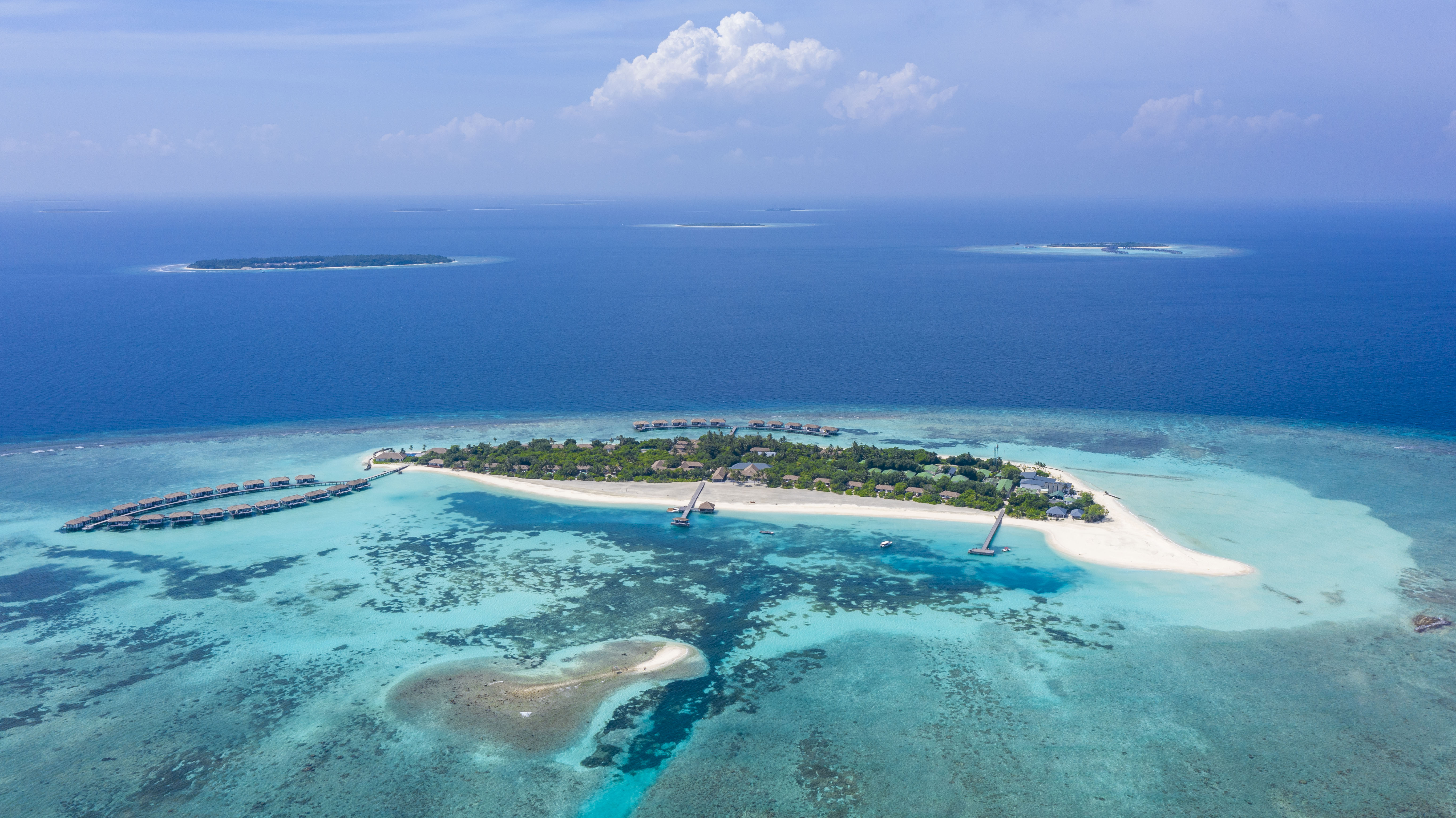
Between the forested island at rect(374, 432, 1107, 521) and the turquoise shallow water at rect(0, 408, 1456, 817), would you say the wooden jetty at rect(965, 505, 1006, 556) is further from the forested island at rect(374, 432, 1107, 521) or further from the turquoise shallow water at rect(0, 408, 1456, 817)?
the turquoise shallow water at rect(0, 408, 1456, 817)

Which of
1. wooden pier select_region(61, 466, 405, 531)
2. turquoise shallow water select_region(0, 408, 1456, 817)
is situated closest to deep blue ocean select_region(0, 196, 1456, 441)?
wooden pier select_region(61, 466, 405, 531)

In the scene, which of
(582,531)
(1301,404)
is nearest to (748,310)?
(1301,404)

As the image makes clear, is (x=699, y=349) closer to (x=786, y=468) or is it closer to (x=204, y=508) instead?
(x=786, y=468)

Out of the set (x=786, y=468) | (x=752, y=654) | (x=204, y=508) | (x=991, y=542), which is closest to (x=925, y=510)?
(x=991, y=542)

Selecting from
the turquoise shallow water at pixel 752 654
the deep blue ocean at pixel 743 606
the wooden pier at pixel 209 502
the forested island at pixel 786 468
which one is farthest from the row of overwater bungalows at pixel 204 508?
the forested island at pixel 786 468

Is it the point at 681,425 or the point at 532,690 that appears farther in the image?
the point at 681,425

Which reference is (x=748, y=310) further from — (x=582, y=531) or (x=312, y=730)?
(x=312, y=730)
